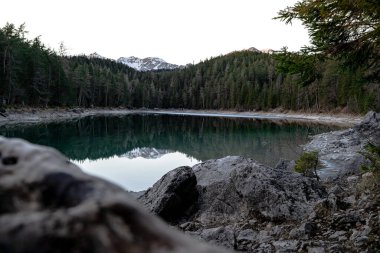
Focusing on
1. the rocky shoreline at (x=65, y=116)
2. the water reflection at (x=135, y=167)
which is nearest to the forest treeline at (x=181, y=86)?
the rocky shoreline at (x=65, y=116)

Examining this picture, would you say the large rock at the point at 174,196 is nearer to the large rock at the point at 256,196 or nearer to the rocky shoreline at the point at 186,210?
the rocky shoreline at the point at 186,210

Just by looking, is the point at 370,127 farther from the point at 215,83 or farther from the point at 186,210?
the point at 215,83

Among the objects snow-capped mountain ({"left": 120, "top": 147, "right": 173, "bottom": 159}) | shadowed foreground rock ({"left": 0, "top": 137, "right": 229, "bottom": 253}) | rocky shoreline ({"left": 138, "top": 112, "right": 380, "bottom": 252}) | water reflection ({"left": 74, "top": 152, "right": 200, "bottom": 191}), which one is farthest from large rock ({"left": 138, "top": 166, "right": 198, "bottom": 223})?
snow-capped mountain ({"left": 120, "top": 147, "right": 173, "bottom": 159})

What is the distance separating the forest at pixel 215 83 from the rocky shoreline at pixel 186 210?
11.7ft

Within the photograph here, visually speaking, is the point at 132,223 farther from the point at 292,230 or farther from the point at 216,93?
the point at 216,93

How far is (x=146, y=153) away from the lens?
33.0 m

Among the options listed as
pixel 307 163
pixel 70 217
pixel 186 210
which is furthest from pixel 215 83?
pixel 70 217

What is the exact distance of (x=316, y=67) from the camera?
1016 cm


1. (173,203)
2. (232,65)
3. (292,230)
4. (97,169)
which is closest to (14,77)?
(97,169)

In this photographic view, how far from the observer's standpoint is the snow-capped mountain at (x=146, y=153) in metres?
31.9

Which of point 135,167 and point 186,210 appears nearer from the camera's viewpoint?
point 186,210

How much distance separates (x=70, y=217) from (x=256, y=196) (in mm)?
8703

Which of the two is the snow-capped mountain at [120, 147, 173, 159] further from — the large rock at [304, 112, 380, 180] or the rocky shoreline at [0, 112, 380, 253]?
the rocky shoreline at [0, 112, 380, 253]

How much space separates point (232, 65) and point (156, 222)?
18567 centimetres
